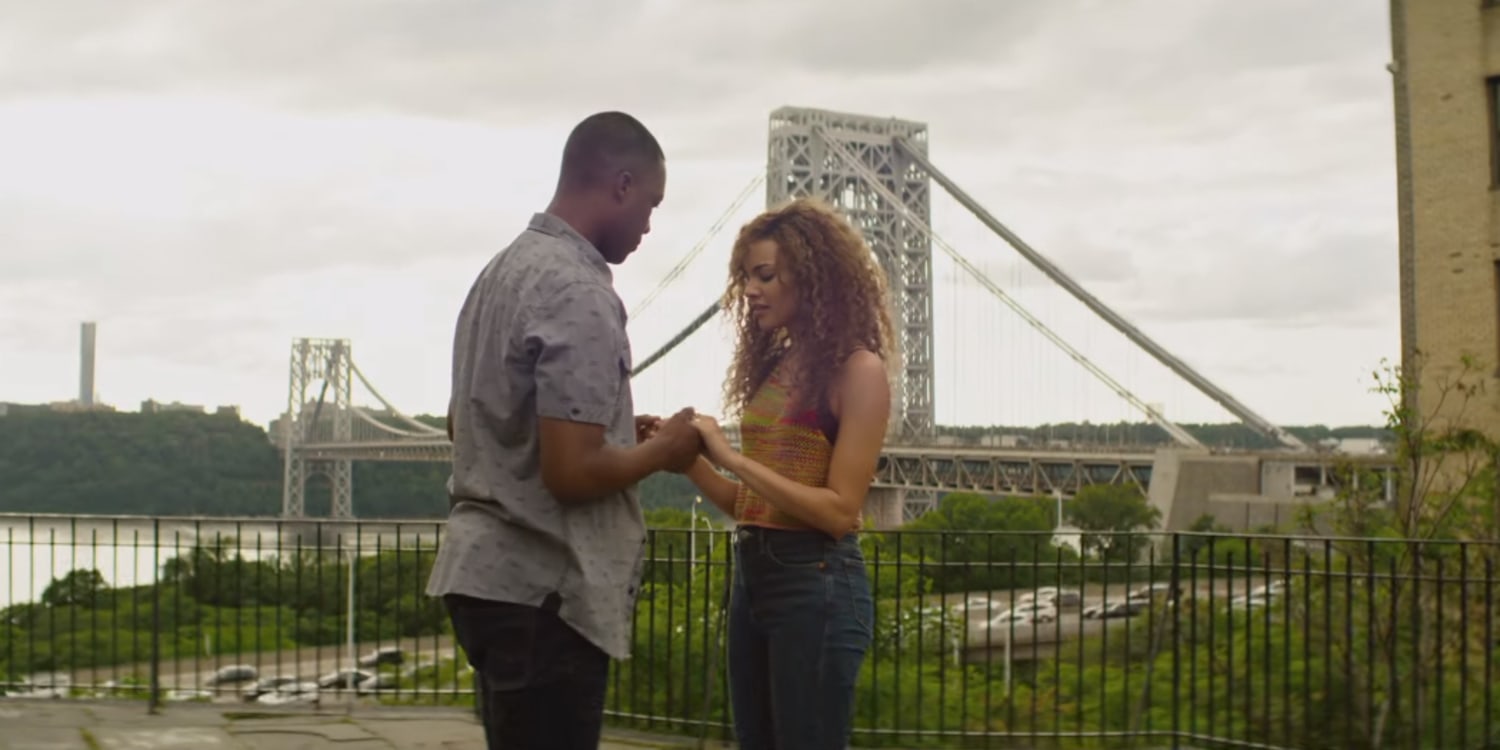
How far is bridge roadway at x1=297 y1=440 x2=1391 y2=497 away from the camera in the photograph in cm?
3784

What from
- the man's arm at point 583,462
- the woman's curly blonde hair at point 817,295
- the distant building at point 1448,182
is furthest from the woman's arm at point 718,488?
the distant building at point 1448,182

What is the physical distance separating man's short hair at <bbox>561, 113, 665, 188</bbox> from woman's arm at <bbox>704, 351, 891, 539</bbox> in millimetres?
583

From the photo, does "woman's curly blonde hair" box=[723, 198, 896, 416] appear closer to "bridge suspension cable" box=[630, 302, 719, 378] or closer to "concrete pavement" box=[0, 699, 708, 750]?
"concrete pavement" box=[0, 699, 708, 750]

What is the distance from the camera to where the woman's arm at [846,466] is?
111 inches

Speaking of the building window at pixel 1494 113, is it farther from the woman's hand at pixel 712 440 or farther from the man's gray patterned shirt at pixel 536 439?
the man's gray patterned shirt at pixel 536 439

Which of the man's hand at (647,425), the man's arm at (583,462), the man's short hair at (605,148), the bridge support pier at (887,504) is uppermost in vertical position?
the man's short hair at (605,148)

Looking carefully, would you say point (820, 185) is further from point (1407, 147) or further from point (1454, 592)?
point (1454, 592)

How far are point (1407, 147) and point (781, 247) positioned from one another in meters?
16.9

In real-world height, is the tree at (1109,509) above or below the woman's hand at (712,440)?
below

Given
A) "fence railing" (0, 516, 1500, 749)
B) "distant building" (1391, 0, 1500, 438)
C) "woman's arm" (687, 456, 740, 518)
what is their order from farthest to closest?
"distant building" (1391, 0, 1500, 438) → "fence railing" (0, 516, 1500, 749) → "woman's arm" (687, 456, 740, 518)

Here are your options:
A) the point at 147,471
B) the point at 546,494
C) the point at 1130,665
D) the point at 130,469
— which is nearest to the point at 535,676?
the point at 546,494

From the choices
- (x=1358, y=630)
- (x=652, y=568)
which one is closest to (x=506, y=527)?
(x=652, y=568)

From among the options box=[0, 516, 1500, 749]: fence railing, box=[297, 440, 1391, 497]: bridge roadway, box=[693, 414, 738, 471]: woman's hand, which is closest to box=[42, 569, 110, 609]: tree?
box=[0, 516, 1500, 749]: fence railing

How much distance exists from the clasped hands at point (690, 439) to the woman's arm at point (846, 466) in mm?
206
